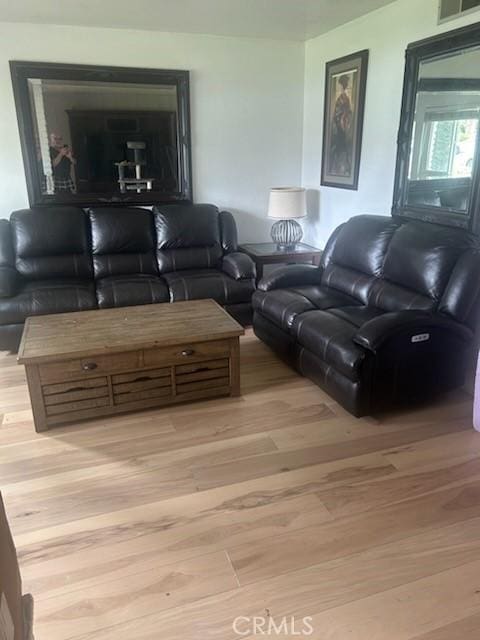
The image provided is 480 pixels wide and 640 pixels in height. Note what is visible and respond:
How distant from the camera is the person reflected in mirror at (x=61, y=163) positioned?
4168 millimetres

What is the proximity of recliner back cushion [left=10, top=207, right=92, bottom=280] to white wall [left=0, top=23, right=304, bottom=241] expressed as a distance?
1.36ft

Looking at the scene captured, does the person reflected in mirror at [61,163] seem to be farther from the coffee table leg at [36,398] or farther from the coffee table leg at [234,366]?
the coffee table leg at [234,366]

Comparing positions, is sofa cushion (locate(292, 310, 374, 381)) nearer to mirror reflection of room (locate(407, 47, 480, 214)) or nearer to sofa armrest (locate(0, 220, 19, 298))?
mirror reflection of room (locate(407, 47, 480, 214))

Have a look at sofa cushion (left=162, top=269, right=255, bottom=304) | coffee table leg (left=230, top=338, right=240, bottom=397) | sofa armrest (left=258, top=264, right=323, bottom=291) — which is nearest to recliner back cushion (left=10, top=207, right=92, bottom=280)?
sofa cushion (left=162, top=269, right=255, bottom=304)

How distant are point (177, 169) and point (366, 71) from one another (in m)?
1.84

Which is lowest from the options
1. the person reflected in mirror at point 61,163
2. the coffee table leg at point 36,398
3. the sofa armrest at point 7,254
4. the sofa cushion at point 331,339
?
the coffee table leg at point 36,398

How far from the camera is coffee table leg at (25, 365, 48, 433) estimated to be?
2512 millimetres

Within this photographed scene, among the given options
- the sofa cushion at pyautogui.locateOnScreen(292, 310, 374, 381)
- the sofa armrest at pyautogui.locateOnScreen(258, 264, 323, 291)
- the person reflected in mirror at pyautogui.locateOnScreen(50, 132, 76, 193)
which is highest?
the person reflected in mirror at pyautogui.locateOnScreen(50, 132, 76, 193)

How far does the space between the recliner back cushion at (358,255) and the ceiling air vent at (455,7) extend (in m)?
1.29

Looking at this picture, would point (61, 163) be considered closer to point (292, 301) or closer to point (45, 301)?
point (45, 301)

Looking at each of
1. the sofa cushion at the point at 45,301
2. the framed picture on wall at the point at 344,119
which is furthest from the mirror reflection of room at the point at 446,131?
the sofa cushion at the point at 45,301

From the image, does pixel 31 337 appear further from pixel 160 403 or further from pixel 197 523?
pixel 197 523

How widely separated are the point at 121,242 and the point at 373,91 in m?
2.39

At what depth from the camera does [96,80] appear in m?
4.11
